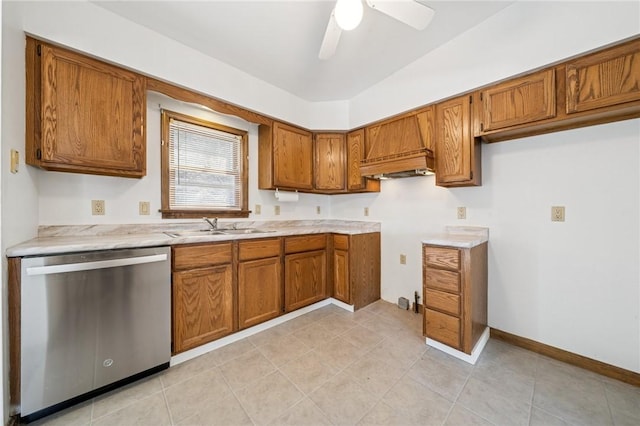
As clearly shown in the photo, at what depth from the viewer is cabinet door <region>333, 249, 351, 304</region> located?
275 centimetres

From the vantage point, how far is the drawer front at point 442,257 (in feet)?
6.08

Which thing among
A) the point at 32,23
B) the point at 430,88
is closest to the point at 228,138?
the point at 32,23

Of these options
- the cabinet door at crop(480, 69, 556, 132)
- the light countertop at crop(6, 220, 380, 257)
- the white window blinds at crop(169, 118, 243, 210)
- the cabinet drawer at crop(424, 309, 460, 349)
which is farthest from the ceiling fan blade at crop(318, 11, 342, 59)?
the cabinet drawer at crop(424, 309, 460, 349)

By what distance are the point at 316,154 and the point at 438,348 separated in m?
2.54

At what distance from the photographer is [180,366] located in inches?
69.9

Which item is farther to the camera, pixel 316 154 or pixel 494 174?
pixel 316 154

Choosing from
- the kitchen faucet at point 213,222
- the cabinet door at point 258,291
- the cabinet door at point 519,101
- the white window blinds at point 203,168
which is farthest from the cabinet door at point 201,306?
the cabinet door at point 519,101

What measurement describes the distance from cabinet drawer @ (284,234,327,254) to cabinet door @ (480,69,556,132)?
1.90m

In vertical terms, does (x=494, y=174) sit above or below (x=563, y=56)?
below

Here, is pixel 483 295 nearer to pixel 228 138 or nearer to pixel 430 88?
pixel 430 88

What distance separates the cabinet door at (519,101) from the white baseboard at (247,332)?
7.60 ft

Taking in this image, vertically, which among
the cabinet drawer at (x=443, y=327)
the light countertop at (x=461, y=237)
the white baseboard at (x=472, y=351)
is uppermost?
the light countertop at (x=461, y=237)

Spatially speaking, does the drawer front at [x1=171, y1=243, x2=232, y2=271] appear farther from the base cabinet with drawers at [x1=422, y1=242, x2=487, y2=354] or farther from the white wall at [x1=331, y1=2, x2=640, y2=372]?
the white wall at [x1=331, y1=2, x2=640, y2=372]

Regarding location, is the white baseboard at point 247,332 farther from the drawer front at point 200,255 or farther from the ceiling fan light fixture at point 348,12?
the ceiling fan light fixture at point 348,12
